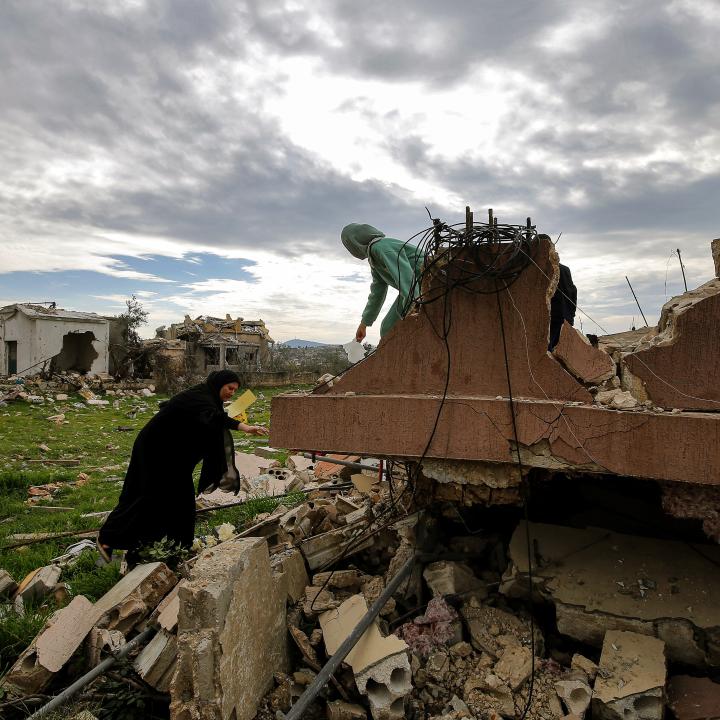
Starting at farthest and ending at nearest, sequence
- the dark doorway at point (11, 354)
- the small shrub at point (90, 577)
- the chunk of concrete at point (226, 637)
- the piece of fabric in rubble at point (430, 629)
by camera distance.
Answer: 1. the dark doorway at point (11, 354)
2. the small shrub at point (90, 577)
3. the piece of fabric in rubble at point (430, 629)
4. the chunk of concrete at point (226, 637)

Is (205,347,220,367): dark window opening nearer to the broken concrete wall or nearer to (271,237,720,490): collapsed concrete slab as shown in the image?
(271,237,720,490): collapsed concrete slab

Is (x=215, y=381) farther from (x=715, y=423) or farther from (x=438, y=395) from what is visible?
(x=715, y=423)

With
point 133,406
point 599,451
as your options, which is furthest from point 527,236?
point 133,406

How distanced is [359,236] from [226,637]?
331 centimetres

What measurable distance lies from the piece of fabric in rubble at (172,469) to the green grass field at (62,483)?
401mm

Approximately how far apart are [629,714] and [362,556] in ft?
5.80

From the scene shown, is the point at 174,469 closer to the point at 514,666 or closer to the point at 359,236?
the point at 359,236

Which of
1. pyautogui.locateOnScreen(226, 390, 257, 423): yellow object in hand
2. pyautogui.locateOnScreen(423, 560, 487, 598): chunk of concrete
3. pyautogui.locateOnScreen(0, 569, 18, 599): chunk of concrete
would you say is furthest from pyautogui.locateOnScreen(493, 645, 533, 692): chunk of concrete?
pyautogui.locateOnScreen(0, 569, 18, 599): chunk of concrete

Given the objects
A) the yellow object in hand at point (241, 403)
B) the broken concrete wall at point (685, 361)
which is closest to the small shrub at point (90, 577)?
the yellow object in hand at point (241, 403)

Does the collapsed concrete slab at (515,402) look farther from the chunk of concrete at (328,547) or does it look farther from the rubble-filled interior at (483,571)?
the chunk of concrete at (328,547)

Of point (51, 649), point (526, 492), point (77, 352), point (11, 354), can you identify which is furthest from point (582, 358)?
point (77, 352)

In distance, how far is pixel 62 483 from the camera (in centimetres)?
774

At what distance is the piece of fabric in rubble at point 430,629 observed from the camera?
272cm

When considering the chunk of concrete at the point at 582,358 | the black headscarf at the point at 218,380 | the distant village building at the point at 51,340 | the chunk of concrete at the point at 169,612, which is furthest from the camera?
the distant village building at the point at 51,340
